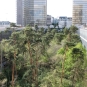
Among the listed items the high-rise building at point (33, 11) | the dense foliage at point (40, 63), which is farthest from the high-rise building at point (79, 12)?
the dense foliage at point (40, 63)

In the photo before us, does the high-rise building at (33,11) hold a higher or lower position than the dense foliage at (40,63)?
higher

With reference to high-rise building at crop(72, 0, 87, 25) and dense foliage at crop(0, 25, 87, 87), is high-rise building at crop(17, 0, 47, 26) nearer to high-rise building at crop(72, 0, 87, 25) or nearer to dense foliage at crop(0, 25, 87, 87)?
high-rise building at crop(72, 0, 87, 25)

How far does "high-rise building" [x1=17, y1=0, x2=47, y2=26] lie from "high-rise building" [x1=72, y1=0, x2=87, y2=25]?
9.06 m

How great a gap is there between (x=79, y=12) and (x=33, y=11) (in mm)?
13985

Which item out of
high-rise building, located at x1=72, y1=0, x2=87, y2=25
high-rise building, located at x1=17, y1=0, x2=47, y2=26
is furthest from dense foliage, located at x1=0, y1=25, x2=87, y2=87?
high-rise building, located at x1=72, y1=0, x2=87, y2=25

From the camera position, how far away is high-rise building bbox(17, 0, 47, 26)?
77750mm

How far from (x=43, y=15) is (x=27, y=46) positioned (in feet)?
191

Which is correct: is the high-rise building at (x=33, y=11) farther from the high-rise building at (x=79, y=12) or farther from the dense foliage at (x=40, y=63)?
the dense foliage at (x=40, y=63)

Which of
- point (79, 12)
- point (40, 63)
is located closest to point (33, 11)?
point (79, 12)

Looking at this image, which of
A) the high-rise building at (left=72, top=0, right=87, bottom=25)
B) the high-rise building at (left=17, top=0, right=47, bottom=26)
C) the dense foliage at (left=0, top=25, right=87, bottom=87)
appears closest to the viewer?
the dense foliage at (left=0, top=25, right=87, bottom=87)

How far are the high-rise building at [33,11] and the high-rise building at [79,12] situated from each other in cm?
906

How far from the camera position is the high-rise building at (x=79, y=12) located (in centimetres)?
7744

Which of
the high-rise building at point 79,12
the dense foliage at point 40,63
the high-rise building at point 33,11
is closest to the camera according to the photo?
the dense foliage at point 40,63

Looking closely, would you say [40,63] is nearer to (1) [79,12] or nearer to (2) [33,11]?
(1) [79,12]
